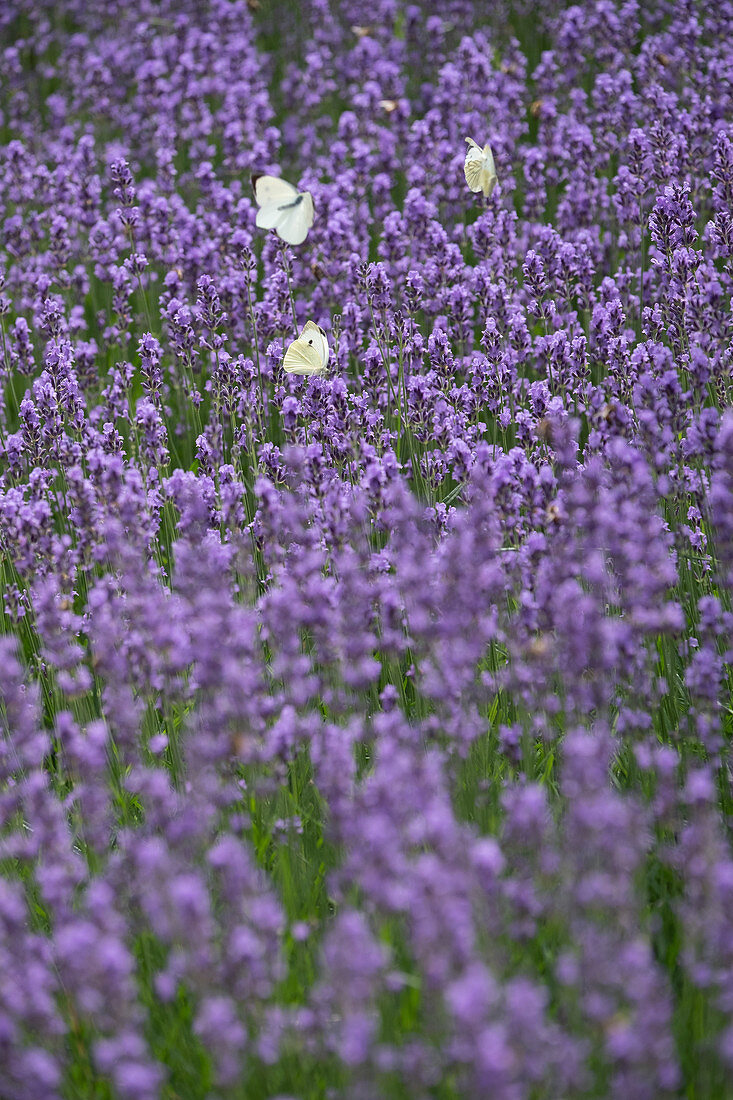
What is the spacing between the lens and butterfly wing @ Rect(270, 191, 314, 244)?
14.5ft

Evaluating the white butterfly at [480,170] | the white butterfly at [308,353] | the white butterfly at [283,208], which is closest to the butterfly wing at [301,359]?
the white butterfly at [308,353]

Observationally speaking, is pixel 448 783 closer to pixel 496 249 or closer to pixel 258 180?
pixel 258 180

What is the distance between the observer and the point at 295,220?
14.6 feet

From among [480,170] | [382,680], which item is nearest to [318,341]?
[382,680]

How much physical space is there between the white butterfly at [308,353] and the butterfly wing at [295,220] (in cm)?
46

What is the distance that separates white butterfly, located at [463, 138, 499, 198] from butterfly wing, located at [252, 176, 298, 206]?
89 centimetres

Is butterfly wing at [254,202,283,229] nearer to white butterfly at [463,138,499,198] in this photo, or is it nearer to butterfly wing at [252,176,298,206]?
butterfly wing at [252,176,298,206]

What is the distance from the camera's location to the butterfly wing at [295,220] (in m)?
4.43

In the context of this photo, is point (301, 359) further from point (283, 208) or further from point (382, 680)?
point (382, 680)

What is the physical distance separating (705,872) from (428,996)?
0.48 m

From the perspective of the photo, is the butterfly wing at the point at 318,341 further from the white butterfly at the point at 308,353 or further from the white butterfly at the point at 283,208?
the white butterfly at the point at 283,208

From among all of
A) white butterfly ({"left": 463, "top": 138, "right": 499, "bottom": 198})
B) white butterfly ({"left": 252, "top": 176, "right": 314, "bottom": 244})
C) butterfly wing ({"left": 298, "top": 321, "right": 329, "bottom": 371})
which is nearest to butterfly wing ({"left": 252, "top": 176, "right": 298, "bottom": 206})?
white butterfly ({"left": 252, "top": 176, "right": 314, "bottom": 244})

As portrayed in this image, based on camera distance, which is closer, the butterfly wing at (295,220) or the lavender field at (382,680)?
the lavender field at (382,680)

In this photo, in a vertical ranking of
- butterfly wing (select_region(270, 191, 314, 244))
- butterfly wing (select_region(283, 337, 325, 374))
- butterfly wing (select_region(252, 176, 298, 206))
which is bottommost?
butterfly wing (select_region(283, 337, 325, 374))
